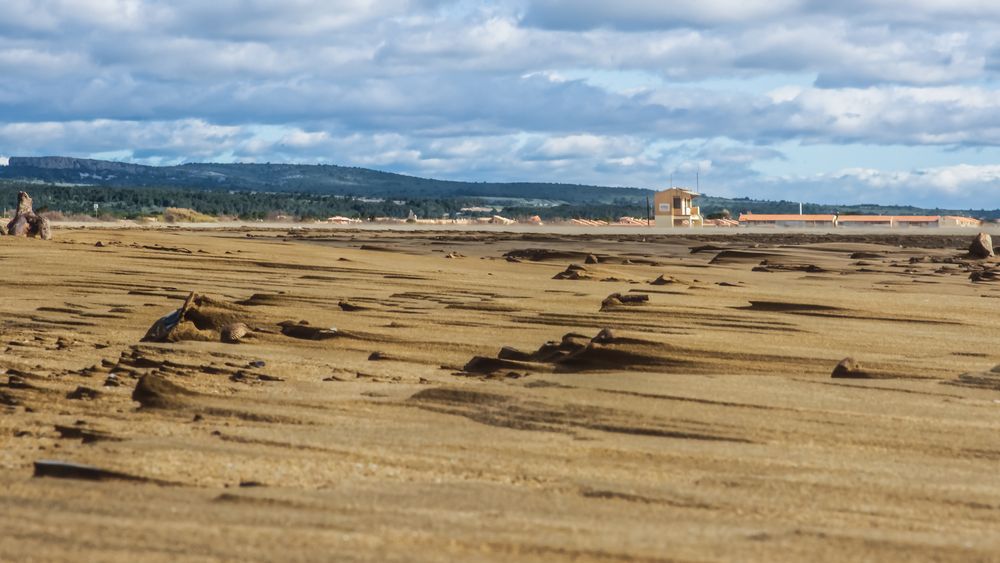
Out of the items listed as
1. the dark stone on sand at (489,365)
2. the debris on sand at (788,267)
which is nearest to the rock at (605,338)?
the dark stone on sand at (489,365)

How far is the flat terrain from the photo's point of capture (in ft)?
10.8

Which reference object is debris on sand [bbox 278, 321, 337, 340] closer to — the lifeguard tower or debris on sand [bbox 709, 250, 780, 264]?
debris on sand [bbox 709, 250, 780, 264]

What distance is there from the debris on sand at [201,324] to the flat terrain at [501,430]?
2.6 inches

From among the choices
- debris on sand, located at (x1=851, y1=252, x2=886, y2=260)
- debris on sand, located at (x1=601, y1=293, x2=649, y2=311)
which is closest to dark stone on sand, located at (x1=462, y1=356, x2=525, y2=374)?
debris on sand, located at (x1=601, y1=293, x2=649, y2=311)

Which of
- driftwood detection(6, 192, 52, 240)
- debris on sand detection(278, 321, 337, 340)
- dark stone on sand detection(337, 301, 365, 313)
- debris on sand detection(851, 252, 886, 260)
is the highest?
driftwood detection(6, 192, 52, 240)

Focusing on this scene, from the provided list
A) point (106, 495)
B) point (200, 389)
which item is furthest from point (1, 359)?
point (106, 495)

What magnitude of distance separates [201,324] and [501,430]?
321cm

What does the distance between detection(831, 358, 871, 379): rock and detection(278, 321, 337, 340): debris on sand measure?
2726 mm

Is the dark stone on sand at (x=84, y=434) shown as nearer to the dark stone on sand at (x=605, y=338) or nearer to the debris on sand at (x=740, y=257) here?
the dark stone on sand at (x=605, y=338)

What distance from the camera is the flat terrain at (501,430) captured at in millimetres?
3277

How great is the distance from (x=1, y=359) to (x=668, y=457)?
364 cm

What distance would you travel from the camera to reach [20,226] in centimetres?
1609

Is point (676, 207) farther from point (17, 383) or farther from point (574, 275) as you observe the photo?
point (17, 383)

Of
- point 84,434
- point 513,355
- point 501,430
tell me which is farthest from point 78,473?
point 513,355
